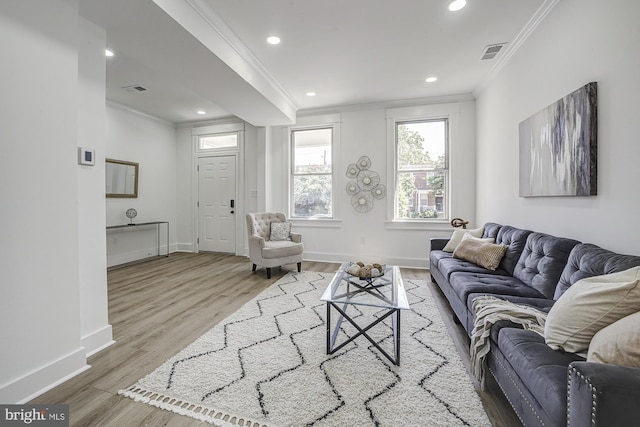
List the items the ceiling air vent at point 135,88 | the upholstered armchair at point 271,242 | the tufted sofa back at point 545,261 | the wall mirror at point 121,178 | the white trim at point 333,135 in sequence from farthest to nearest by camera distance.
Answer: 1. the white trim at point 333,135
2. the wall mirror at point 121,178
3. the ceiling air vent at point 135,88
4. the upholstered armchair at point 271,242
5. the tufted sofa back at point 545,261

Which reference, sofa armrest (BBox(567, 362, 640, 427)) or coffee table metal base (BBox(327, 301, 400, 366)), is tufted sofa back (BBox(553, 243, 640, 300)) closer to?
sofa armrest (BBox(567, 362, 640, 427))

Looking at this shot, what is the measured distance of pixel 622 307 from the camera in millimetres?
1055

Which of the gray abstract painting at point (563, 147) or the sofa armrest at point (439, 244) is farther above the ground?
the gray abstract painting at point (563, 147)

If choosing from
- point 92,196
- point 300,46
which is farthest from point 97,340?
point 300,46

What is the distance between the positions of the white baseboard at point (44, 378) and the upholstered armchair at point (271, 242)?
2.24m

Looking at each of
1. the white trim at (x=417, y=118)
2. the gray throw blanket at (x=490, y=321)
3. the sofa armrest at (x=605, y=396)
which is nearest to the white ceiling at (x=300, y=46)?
the white trim at (x=417, y=118)

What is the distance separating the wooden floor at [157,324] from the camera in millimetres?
1424

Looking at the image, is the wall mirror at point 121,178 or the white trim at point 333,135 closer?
the wall mirror at point 121,178

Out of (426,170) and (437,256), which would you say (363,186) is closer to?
(426,170)

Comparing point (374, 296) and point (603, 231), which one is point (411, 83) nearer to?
point (603, 231)

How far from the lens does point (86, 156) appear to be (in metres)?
1.93

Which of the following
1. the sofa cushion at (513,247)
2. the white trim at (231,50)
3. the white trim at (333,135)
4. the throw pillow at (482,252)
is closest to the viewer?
the white trim at (231,50)

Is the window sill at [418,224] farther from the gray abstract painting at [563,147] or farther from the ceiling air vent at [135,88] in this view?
the ceiling air vent at [135,88]

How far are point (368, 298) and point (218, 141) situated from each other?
499 cm
